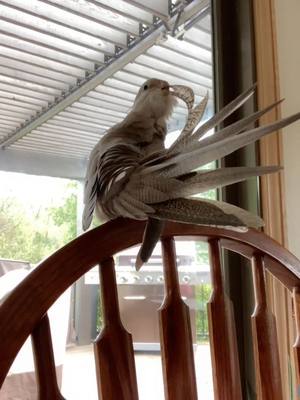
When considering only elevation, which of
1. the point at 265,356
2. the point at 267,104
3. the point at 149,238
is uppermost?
the point at 267,104

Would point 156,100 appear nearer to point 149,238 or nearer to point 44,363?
point 149,238

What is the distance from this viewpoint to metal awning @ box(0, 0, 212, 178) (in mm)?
979

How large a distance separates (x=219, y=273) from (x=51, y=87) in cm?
64

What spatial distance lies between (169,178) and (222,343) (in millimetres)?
244

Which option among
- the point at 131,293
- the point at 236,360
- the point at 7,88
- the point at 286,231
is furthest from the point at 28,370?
the point at 286,231

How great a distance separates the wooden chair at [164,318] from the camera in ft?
1.34

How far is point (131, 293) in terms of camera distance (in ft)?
3.43

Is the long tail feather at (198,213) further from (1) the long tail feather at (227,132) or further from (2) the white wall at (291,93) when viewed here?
(2) the white wall at (291,93)

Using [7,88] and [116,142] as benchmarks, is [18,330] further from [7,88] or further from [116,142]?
[7,88]

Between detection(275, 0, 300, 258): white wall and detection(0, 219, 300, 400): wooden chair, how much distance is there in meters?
0.50

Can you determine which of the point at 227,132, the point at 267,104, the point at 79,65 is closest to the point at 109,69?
the point at 79,65

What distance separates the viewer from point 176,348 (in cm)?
53

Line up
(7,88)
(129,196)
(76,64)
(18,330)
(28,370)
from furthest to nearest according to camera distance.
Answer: (76,64) → (7,88) → (28,370) → (129,196) → (18,330)

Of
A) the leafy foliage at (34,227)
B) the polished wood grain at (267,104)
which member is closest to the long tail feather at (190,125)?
the leafy foliage at (34,227)
